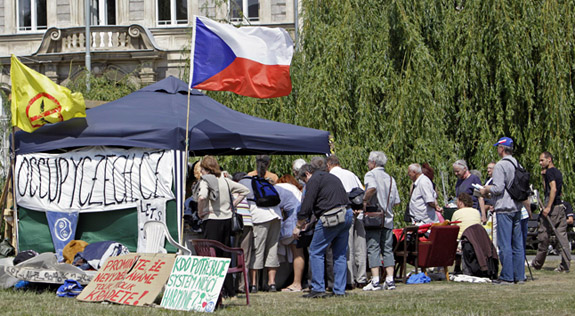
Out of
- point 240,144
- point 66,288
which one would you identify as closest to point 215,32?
point 240,144

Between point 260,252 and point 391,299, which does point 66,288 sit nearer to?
point 260,252

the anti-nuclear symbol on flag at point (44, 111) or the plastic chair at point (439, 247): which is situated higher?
the anti-nuclear symbol on flag at point (44, 111)

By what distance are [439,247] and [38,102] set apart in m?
6.14

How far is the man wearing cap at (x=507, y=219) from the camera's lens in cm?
1321

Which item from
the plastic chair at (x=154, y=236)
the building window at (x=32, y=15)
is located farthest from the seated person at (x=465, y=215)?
the building window at (x=32, y=15)

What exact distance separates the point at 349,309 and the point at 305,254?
338 centimetres

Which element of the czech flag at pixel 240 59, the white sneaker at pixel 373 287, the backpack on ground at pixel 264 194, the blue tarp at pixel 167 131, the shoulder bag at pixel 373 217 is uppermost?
the czech flag at pixel 240 59

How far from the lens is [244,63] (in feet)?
42.9

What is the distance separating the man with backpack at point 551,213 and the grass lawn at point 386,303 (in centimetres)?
233

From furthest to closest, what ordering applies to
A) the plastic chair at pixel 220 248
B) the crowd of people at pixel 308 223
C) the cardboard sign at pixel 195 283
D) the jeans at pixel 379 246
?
the jeans at pixel 379 246
the crowd of people at pixel 308 223
the plastic chair at pixel 220 248
the cardboard sign at pixel 195 283

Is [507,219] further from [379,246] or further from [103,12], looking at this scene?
[103,12]

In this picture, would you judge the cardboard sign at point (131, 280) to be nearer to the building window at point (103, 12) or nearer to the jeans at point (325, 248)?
the jeans at point (325, 248)

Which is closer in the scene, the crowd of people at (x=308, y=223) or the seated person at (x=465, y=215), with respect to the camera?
the crowd of people at (x=308, y=223)

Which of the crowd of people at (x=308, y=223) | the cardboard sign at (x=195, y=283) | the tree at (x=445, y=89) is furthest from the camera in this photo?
the tree at (x=445, y=89)
